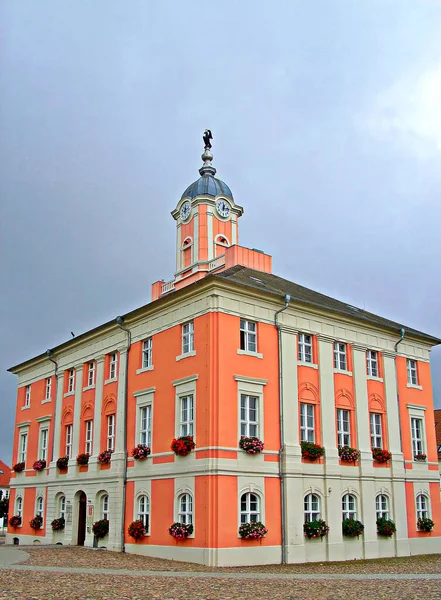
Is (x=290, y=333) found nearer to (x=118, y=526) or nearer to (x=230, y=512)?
(x=230, y=512)

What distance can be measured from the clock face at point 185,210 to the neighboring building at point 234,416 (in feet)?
0.57

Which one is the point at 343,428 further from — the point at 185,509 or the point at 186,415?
the point at 185,509

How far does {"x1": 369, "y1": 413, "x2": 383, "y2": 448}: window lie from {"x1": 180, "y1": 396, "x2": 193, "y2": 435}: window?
31.2 ft

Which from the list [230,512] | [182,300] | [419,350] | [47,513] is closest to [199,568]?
[230,512]

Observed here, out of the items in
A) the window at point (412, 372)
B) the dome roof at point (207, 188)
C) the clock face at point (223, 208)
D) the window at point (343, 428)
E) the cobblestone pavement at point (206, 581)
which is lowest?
the cobblestone pavement at point (206, 581)

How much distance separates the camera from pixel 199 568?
22281 mm

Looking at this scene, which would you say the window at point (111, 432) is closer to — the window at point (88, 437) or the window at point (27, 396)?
the window at point (88, 437)

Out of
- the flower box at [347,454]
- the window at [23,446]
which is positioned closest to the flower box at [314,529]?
the flower box at [347,454]

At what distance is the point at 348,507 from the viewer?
28.2 metres

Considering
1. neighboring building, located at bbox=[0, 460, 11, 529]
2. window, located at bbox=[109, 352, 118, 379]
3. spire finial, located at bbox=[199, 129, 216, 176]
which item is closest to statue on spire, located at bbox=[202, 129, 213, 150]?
spire finial, located at bbox=[199, 129, 216, 176]

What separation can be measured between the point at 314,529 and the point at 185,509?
16.9 ft

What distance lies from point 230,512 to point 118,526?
6.88 metres

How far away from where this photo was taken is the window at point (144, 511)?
27.3 meters

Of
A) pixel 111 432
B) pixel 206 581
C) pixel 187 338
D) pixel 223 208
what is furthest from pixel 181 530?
pixel 223 208
